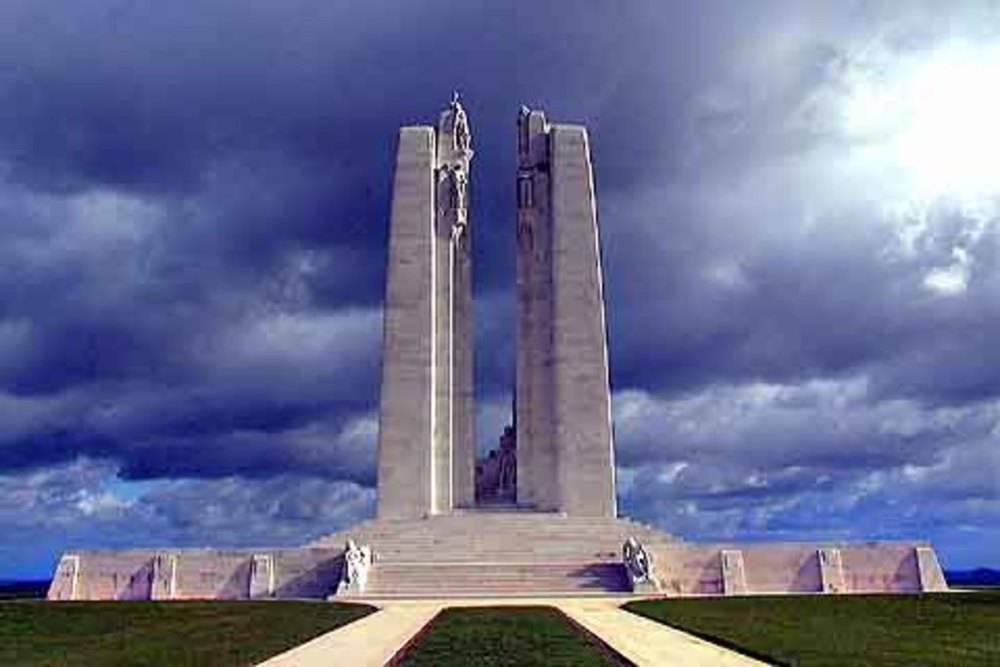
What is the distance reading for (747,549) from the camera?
28703 millimetres

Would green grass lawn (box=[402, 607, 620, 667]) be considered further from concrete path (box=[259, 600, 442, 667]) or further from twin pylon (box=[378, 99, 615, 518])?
twin pylon (box=[378, 99, 615, 518])

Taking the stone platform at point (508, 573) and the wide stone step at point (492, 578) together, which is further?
the stone platform at point (508, 573)

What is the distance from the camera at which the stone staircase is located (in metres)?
27.7

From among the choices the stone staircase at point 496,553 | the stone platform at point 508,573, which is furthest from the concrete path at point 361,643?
the stone platform at point 508,573

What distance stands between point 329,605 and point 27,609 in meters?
5.88

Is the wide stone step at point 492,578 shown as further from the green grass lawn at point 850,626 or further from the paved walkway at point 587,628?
the paved walkway at point 587,628

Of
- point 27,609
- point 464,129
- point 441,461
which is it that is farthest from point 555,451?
point 27,609

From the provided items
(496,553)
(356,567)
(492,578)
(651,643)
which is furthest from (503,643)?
(496,553)

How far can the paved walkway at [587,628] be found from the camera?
12.0m

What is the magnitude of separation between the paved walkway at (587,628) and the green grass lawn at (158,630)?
18.2 inches

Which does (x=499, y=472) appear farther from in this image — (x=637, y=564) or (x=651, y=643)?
(x=651, y=643)

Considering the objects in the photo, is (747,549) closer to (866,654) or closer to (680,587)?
(680,587)

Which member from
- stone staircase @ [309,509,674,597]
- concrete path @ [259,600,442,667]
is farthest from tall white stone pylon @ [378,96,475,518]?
concrete path @ [259,600,442,667]

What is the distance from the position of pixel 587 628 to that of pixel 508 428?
24.1 metres
